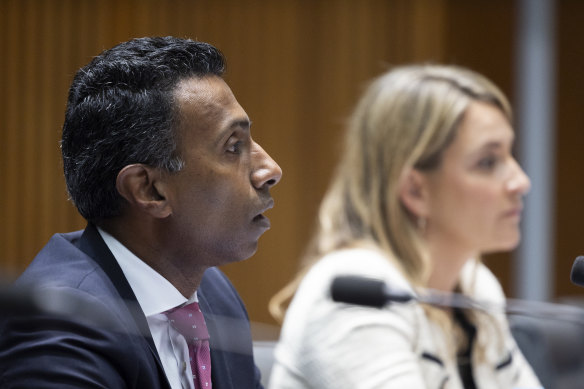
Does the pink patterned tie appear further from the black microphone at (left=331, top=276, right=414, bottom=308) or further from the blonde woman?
the blonde woman

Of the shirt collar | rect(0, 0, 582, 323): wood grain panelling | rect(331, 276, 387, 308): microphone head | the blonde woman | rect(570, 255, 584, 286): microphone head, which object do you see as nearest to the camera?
rect(331, 276, 387, 308): microphone head

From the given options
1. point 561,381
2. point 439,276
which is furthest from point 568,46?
point 561,381


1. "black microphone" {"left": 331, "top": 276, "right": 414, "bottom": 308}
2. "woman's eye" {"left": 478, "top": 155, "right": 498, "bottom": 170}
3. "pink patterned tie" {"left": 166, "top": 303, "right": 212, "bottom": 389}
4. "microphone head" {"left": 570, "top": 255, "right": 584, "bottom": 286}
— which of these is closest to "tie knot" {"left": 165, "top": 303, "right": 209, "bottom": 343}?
"pink patterned tie" {"left": 166, "top": 303, "right": 212, "bottom": 389}

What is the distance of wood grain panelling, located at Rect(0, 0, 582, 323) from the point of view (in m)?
2.46

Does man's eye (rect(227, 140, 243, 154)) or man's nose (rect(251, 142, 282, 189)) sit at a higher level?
man's eye (rect(227, 140, 243, 154))

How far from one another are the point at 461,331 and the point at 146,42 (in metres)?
1.13

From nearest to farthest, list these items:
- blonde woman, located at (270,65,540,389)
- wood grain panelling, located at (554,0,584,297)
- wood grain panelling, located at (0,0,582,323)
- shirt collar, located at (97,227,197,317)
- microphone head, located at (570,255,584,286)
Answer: microphone head, located at (570,255,584,286) < shirt collar, located at (97,227,197,317) < blonde woman, located at (270,65,540,389) < wood grain panelling, located at (0,0,582,323) < wood grain panelling, located at (554,0,584,297)

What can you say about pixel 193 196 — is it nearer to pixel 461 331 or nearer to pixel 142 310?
pixel 142 310

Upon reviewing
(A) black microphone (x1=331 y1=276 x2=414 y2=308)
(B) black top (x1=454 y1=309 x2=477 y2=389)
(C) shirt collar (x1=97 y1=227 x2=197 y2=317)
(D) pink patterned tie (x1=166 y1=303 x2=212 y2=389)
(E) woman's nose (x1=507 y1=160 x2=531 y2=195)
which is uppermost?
(A) black microphone (x1=331 y1=276 x2=414 y2=308)

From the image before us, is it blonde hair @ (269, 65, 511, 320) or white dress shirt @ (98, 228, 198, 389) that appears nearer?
white dress shirt @ (98, 228, 198, 389)

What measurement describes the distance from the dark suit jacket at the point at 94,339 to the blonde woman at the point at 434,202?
0.50m

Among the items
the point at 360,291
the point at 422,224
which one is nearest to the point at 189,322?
the point at 360,291

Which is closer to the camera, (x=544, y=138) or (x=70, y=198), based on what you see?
(x=70, y=198)

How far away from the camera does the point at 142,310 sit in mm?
1199
